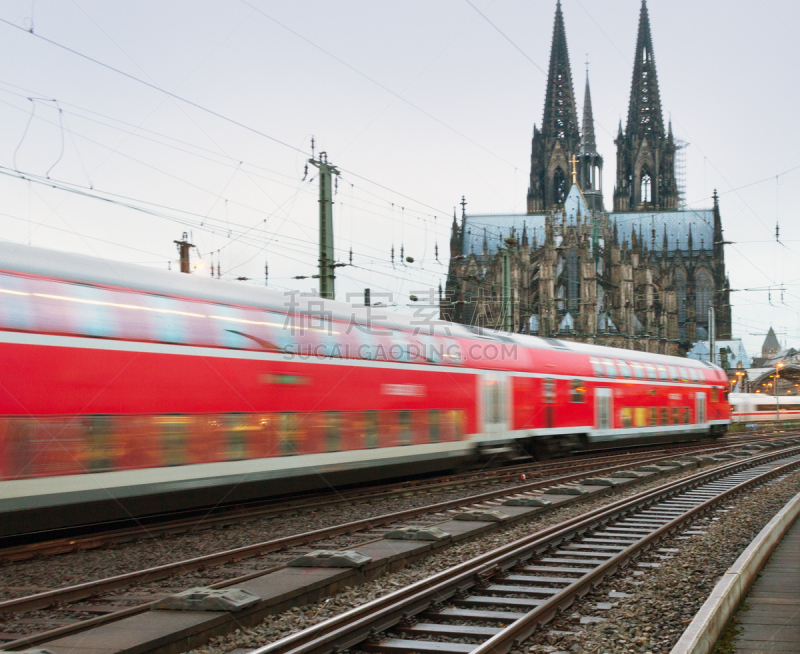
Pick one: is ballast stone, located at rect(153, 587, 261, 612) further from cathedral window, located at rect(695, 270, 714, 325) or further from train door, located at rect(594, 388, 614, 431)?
cathedral window, located at rect(695, 270, 714, 325)

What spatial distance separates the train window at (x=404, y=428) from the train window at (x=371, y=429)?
0.74 meters

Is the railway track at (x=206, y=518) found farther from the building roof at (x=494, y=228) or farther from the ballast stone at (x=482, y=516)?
the building roof at (x=494, y=228)

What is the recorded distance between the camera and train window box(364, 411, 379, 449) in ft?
49.3

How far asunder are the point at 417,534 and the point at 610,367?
17.0m

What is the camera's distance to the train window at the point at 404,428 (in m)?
16.0

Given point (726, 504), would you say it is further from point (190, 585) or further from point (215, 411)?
point (190, 585)

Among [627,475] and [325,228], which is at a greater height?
[325,228]

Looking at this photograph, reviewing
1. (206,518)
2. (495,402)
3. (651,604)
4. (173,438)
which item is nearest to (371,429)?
(206,518)

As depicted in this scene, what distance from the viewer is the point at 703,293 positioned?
342 feet

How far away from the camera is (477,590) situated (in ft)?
26.2

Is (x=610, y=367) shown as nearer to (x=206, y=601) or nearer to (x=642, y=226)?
(x=206, y=601)

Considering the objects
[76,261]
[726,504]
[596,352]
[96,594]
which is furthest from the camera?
[596,352]

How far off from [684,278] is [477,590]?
10345cm

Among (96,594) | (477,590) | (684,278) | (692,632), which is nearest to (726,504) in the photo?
(477,590)
